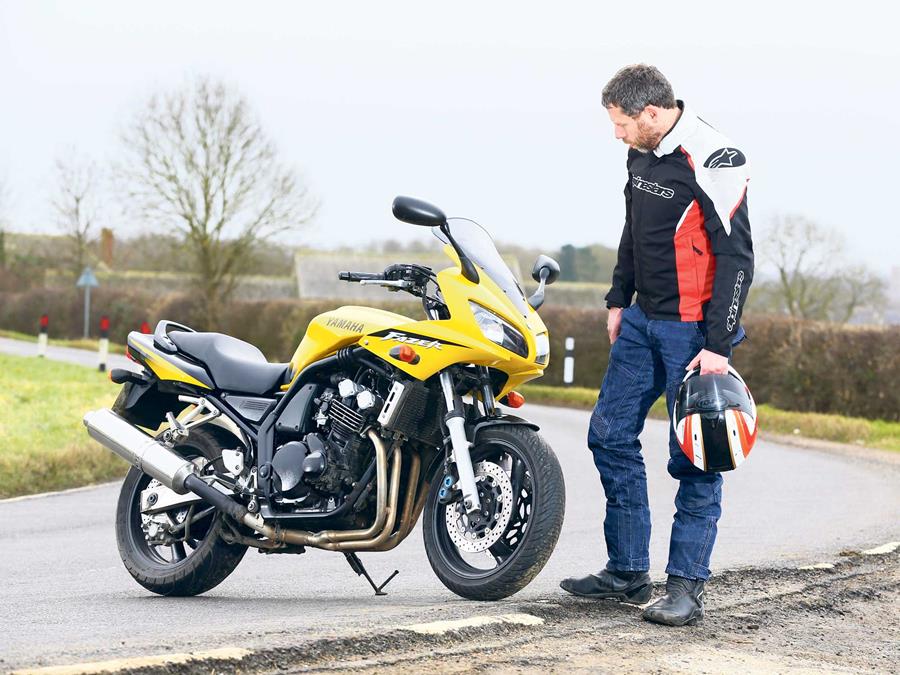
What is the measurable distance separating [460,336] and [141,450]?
178 centimetres

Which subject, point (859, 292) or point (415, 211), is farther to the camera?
point (859, 292)

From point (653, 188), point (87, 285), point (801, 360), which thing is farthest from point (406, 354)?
point (87, 285)

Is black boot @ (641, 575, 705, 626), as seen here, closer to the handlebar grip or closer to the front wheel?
the front wheel

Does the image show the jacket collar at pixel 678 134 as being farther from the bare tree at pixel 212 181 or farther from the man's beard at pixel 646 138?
the bare tree at pixel 212 181

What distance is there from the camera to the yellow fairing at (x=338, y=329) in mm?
5590

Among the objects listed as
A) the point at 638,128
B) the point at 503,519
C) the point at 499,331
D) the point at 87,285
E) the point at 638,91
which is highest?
the point at 638,91

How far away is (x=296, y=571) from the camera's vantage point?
22.8 feet

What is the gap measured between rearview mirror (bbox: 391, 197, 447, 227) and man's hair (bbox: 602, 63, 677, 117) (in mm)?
867

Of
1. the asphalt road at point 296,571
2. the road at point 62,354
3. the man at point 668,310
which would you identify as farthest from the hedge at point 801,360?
the man at point 668,310

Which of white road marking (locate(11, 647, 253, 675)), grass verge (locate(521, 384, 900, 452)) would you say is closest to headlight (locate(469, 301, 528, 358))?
white road marking (locate(11, 647, 253, 675))

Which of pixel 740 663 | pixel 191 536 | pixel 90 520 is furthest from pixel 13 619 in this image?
pixel 90 520

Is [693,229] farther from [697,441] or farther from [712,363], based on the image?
[697,441]

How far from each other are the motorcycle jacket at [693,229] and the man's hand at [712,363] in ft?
0.10

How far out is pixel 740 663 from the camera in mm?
4566
